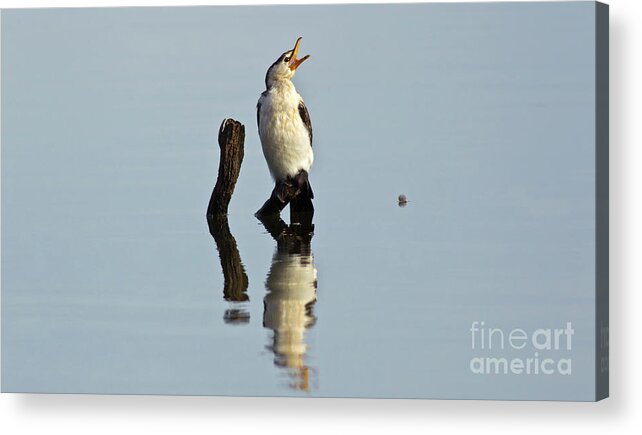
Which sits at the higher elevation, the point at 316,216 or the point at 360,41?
the point at 360,41

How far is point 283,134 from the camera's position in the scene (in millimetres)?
10094

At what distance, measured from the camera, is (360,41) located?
8.98 m

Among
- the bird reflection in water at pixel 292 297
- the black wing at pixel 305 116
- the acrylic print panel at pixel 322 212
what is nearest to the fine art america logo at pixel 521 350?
the acrylic print panel at pixel 322 212

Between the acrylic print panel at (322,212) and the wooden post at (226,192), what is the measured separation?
31 mm

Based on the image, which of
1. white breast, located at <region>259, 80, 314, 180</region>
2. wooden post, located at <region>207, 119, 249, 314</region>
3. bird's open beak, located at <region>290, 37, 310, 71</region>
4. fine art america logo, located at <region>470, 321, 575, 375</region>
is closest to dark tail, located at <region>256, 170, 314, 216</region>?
white breast, located at <region>259, 80, 314, 180</region>

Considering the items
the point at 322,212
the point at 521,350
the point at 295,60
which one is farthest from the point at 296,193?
the point at 521,350

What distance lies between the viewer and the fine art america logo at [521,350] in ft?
28.2

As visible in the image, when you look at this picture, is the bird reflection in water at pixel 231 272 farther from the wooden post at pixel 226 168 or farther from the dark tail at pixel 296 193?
the dark tail at pixel 296 193

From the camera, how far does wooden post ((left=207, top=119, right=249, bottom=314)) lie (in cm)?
952

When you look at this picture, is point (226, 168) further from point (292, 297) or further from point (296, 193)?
point (292, 297)

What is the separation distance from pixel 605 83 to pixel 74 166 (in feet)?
8.91

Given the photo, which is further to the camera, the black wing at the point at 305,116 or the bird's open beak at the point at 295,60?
the black wing at the point at 305,116

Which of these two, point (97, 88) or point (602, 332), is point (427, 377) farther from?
point (97, 88)

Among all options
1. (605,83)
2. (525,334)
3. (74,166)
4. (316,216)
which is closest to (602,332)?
(525,334)
